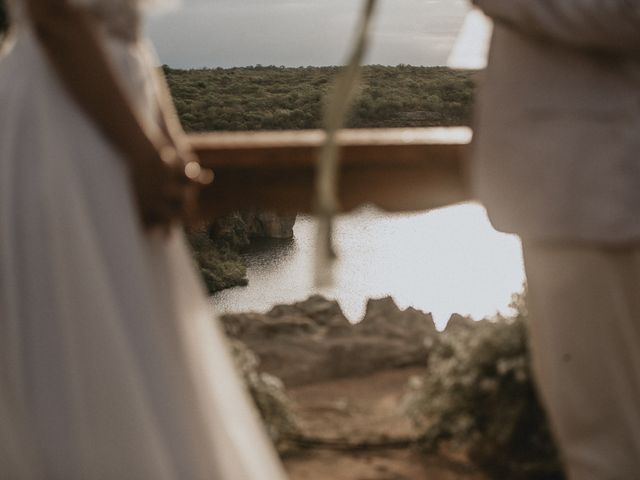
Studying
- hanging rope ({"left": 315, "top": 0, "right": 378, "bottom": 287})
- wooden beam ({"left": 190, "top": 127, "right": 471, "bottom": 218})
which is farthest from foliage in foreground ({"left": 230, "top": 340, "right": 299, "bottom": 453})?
hanging rope ({"left": 315, "top": 0, "right": 378, "bottom": 287})

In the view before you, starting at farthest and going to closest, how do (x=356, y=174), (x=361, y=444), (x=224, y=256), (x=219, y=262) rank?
(x=219, y=262) → (x=224, y=256) → (x=361, y=444) → (x=356, y=174)

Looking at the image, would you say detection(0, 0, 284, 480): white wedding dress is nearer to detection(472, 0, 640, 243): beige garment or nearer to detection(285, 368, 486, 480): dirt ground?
detection(472, 0, 640, 243): beige garment

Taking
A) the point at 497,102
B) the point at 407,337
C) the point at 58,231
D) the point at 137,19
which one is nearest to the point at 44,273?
the point at 58,231

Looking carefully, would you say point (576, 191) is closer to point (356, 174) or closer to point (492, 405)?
point (356, 174)

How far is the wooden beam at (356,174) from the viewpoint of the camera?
7.47ft

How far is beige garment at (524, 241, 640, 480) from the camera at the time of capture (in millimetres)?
1976

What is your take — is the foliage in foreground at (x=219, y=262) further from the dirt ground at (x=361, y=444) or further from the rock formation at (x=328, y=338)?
the dirt ground at (x=361, y=444)

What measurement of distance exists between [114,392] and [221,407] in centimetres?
33

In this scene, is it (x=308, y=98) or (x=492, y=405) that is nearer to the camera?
(x=492, y=405)

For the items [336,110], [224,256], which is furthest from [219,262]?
[336,110]

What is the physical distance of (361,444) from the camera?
2.91 metres

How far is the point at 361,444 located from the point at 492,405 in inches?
18.4

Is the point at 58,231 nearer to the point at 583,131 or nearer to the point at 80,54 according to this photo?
the point at 80,54

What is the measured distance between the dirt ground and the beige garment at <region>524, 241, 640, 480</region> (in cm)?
72
